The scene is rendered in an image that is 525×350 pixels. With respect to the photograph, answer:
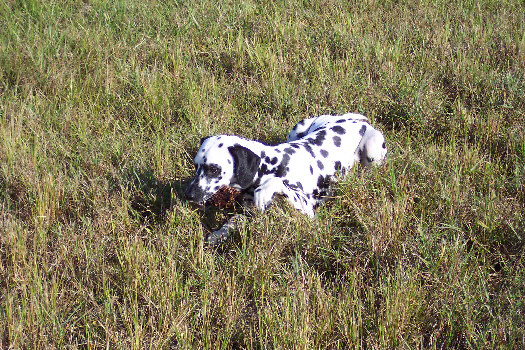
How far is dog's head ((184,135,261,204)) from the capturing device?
14.0 ft

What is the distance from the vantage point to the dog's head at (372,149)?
5109 mm

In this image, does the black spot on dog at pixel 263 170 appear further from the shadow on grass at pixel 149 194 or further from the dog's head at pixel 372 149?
the dog's head at pixel 372 149

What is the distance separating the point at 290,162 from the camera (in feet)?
15.4

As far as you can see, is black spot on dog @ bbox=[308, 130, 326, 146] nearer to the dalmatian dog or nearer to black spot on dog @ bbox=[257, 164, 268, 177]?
the dalmatian dog

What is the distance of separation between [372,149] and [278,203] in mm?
1287

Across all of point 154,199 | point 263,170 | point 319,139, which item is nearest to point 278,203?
point 263,170

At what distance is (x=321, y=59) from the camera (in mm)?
6609

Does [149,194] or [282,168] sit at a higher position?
[282,168]

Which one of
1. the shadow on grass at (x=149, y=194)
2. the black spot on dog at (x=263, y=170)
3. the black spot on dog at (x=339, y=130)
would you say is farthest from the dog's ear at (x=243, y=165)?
the black spot on dog at (x=339, y=130)

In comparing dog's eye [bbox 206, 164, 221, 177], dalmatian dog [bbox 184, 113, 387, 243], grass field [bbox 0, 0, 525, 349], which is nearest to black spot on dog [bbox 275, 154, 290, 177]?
dalmatian dog [bbox 184, 113, 387, 243]

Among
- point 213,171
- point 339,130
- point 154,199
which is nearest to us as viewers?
point 213,171

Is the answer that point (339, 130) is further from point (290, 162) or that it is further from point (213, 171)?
point (213, 171)

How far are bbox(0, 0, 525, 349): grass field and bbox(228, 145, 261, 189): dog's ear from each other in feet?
1.10

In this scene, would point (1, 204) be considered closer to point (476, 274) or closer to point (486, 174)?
point (476, 274)
